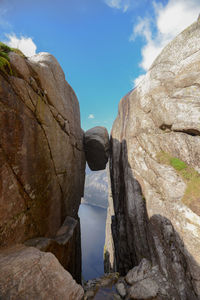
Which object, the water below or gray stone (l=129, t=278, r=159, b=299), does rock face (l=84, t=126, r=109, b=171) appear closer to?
gray stone (l=129, t=278, r=159, b=299)

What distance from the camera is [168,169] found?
993cm

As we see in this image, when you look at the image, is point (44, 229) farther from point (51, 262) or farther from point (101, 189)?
point (101, 189)

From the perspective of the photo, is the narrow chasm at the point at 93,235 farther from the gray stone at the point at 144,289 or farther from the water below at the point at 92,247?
the gray stone at the point at 144,289

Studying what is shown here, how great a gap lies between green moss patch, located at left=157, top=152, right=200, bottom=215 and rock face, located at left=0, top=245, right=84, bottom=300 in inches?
290

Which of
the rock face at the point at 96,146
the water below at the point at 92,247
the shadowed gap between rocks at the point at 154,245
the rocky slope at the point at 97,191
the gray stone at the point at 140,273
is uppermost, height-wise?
the rock face at the point at 96,146

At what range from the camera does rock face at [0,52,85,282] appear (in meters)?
6.17

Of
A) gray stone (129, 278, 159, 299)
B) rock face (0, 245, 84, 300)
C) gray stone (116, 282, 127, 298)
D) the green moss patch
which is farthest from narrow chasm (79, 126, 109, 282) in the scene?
rock face (0, 245, 84, 300)

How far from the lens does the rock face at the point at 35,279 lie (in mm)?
3697

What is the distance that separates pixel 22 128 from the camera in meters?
7.05

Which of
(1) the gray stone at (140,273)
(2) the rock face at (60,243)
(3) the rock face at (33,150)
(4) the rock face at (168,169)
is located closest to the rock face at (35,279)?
(3) the rock face at (33,150)

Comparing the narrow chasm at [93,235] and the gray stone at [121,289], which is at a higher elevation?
the gray stone at [121,289]

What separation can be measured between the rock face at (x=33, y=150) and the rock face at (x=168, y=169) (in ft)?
23.5

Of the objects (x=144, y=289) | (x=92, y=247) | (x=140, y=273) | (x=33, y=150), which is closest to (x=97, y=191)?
(x=92, y=247)

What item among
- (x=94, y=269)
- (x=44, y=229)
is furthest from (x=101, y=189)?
(x=44, y=229)
